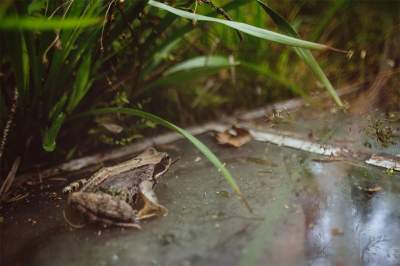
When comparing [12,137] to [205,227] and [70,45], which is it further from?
[205,227]

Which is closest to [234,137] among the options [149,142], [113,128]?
[149,142]

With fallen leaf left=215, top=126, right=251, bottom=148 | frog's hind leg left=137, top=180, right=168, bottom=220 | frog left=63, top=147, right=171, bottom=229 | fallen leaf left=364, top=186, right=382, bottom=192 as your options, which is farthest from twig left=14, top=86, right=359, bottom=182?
fallen leaf left=364, top=186, right=382, bottom=192

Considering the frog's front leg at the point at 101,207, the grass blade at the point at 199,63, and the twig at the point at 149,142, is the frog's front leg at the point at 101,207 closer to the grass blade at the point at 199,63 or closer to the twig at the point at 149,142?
the twig at the point at 149,142

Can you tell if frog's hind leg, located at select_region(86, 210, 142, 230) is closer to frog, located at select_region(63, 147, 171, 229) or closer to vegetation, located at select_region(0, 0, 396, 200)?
frog, located at select_region(63, 147, 171, 229)

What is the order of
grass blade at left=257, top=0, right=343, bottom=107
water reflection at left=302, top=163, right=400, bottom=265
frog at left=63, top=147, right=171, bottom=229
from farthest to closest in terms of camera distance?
grass blade at left=257, top=0, right=343, bottom=107 < frog at left=63, top=147, right=171, bottom=229 < water reflection at left=302, top=163, right=400, bottom=265

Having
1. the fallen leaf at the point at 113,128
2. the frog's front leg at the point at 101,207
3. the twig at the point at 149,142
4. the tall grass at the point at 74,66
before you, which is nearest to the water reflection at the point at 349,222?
the tall grass at the point at 74,66

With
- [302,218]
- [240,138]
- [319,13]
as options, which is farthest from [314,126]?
→ [319,13]
